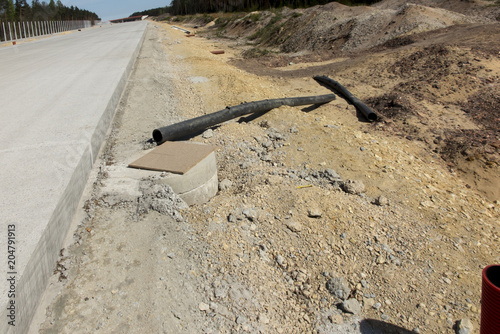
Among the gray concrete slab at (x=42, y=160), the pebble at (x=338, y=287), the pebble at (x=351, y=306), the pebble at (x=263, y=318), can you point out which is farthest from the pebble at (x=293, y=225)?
the gray concrete slab at (x=42, y=160)

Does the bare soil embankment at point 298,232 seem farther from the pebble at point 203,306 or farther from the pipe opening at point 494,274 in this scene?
the pipe opening at point 494,274

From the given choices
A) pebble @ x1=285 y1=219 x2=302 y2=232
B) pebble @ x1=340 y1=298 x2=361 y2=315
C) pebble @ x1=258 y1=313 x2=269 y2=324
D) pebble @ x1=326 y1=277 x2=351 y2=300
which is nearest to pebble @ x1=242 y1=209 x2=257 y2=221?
pebble @ x1=285 y1=219 x2=302 y2=232

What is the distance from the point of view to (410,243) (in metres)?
3.86

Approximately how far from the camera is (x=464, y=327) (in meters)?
2.90

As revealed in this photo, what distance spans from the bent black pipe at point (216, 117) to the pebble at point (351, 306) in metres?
3.47

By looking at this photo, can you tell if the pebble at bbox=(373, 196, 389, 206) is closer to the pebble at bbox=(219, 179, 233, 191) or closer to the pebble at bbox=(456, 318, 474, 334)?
the pebble at bbox=(456, 318, 474, 334)

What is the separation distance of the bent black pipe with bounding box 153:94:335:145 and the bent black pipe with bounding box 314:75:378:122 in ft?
3.08

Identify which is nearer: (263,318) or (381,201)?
(263,318)

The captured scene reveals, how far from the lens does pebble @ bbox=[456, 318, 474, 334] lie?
288 centimetres

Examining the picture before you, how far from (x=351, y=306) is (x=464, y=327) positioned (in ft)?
3.06

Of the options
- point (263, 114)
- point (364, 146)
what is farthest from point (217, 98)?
point (364, 146)

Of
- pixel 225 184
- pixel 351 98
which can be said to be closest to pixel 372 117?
pixel 351 98

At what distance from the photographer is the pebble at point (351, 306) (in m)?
3.07

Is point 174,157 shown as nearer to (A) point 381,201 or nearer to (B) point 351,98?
(A) point 381,201
